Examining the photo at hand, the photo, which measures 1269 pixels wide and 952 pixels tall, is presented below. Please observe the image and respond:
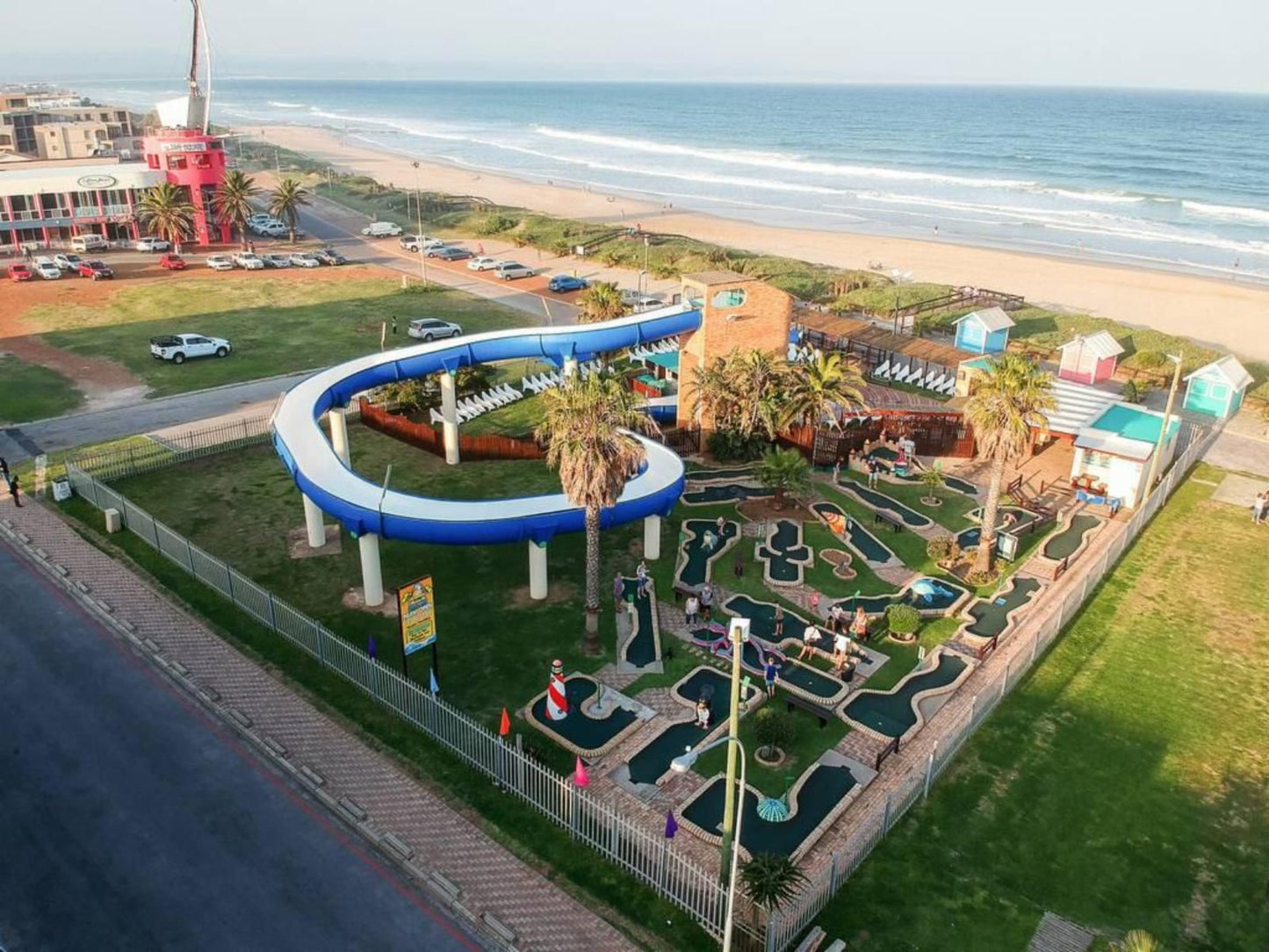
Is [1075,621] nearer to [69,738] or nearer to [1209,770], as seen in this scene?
[1209,770]

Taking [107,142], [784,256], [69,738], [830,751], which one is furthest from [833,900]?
[107,142]

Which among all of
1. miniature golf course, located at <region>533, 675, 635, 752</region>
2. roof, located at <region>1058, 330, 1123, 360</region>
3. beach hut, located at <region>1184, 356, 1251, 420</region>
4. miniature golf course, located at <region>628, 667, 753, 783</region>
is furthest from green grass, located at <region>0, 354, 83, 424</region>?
beach hut, located at <region>1184, 356, 1251, 420</region>

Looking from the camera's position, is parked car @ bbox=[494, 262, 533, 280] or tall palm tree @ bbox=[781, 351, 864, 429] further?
parked car @ bbox=[494, 262, 533, 280]

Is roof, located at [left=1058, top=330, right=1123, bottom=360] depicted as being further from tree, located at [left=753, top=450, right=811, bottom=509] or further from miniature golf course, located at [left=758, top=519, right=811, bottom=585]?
miniature golf course, located at [left=758, top=519, right=811, bottom=585]

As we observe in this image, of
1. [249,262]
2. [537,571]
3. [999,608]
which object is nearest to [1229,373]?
[999,608]

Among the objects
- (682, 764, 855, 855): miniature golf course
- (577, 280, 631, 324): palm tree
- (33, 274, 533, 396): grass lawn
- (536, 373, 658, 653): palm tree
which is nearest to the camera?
(682, 764, 855, 855): miniature golf course

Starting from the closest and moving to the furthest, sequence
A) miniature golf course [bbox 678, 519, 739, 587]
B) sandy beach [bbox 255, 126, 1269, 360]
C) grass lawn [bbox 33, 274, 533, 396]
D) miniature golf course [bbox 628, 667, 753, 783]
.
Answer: miniature golf course [bbox 628, 667, 753, 783] < miniature golf course [bbox 678, 519, 739, 587] < grass lawn [bbox 33, 274, 533, 396] < sandy beach [bbox 255, 126, 1269, 360]

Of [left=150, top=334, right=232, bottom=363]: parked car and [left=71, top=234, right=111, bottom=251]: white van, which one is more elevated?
[left=71, top=234, right=111, bottom=251]: white van
